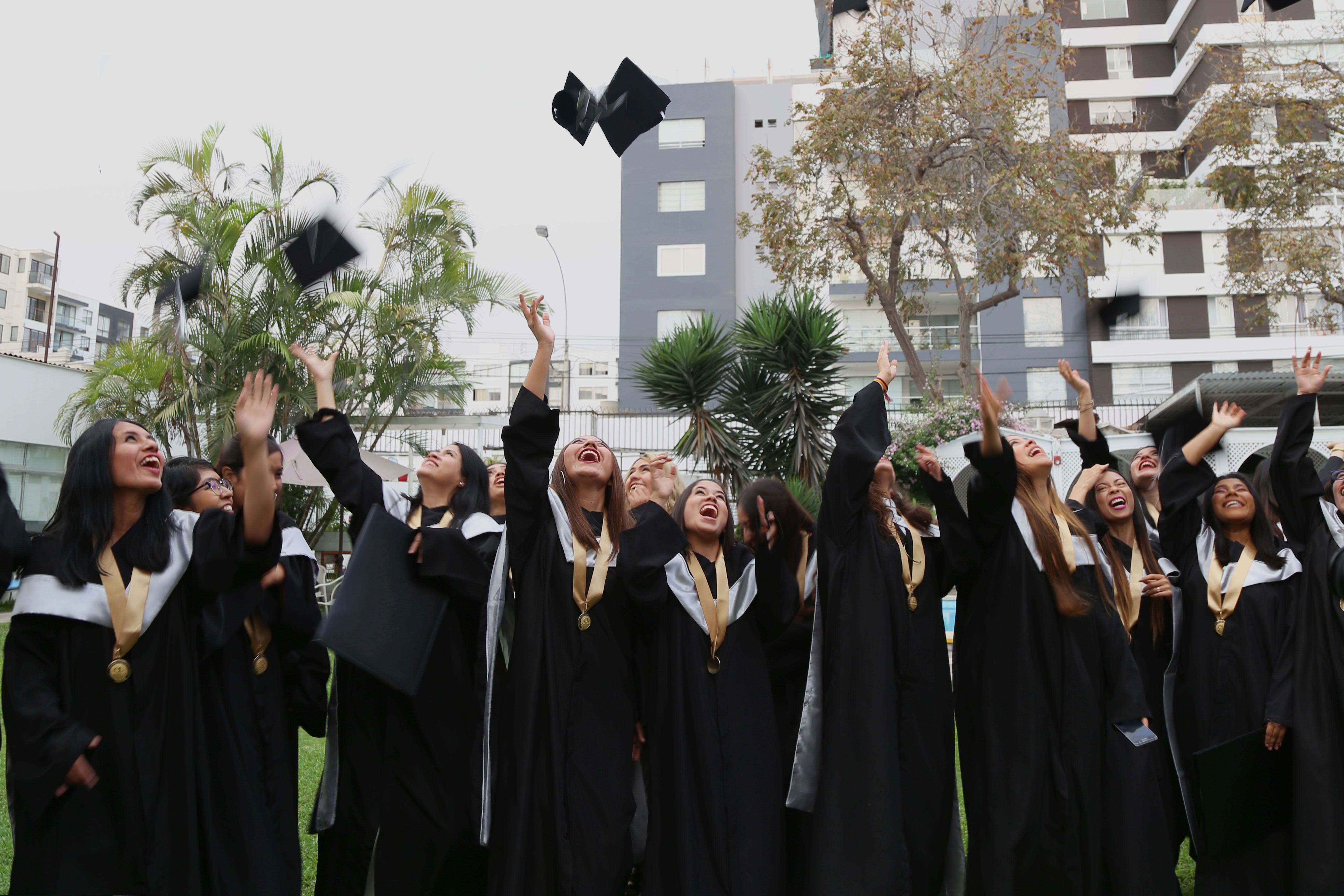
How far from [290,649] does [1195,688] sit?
3.86 m

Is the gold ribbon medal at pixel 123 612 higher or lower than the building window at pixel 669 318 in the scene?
lower

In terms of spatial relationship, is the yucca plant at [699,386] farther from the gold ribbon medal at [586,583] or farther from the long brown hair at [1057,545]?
the gold ribbon medal at [586,583]

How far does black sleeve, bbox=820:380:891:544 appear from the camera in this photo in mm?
3848

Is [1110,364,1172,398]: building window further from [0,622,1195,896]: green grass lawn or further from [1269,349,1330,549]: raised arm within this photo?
[1269,349,1330,549]: raised arm

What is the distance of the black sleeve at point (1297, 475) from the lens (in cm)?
441

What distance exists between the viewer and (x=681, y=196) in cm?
3653

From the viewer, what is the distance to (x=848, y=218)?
1673cm

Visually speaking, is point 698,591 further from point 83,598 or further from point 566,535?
point 83,598

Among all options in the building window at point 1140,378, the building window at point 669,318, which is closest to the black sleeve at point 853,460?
the building window at point 669,318

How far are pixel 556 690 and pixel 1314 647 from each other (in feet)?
10.0

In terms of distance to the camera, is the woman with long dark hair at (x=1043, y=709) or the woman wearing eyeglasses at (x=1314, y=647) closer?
the woman with long dark hair at (x=1043, y=709)

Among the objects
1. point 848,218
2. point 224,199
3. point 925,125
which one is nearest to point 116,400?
point 224,199

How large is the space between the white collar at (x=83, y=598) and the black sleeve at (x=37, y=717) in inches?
2.0

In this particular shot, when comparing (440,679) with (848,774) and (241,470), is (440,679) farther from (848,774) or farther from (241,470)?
(848,774)
